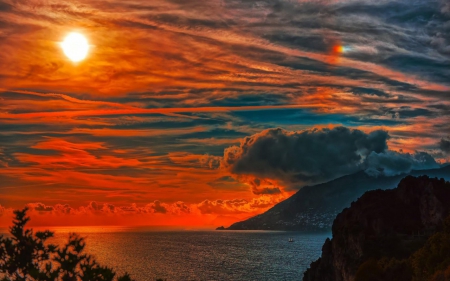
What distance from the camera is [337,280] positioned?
414ft

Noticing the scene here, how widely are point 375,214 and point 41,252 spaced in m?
95.9

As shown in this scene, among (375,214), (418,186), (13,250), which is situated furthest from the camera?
(418,186)

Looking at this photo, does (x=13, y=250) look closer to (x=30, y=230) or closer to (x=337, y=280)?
(x=30, y=230)

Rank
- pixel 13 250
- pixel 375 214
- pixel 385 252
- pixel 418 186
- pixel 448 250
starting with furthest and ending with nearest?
1. pixel 418 186
2. pixel 375 214
3. pixel 385 252
4. pixel 448 250
5. pixel 13 250

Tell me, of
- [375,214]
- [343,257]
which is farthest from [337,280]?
[375,214]

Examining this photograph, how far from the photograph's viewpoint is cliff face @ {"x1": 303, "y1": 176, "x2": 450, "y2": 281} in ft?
371

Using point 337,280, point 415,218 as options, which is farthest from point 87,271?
point 415,218

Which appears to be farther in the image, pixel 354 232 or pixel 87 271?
pixel 354 232

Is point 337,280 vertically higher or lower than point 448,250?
lower

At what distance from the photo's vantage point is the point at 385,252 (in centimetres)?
11038

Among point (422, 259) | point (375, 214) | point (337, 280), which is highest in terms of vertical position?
point (375, 214)

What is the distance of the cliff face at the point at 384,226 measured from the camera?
113 metres

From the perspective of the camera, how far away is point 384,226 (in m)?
127

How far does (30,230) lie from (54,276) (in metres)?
11.5
